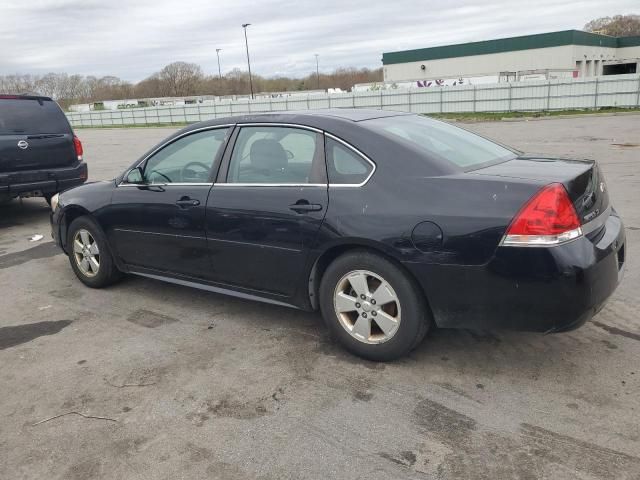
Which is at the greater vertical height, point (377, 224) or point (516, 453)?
point (377, 224)

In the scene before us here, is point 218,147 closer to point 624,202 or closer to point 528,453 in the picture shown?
point 528,453

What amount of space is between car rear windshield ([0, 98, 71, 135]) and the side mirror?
13.6 ft

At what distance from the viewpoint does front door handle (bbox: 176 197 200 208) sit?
4201 millimetres

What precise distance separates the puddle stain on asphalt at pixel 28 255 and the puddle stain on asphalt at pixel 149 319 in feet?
8.49

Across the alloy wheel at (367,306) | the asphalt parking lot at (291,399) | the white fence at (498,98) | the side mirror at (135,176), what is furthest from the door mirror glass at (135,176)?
the white fence at (498,98)

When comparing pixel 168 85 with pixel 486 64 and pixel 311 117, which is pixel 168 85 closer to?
pixel 486 64

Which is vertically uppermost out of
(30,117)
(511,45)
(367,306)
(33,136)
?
(511,45)

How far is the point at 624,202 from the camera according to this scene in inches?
311

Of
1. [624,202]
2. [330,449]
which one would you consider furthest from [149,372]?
[624,202]

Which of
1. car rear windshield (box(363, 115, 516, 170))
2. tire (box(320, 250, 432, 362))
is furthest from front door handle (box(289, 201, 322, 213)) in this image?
car rear windshield (box(363, 115, 516, 170))

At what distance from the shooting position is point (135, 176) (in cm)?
476

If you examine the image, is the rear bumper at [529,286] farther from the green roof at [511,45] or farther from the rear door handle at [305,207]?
the green roof at [511,45]

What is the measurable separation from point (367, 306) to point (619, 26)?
121 m

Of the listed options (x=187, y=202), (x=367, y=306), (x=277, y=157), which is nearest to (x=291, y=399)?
(x=367, y=306)
